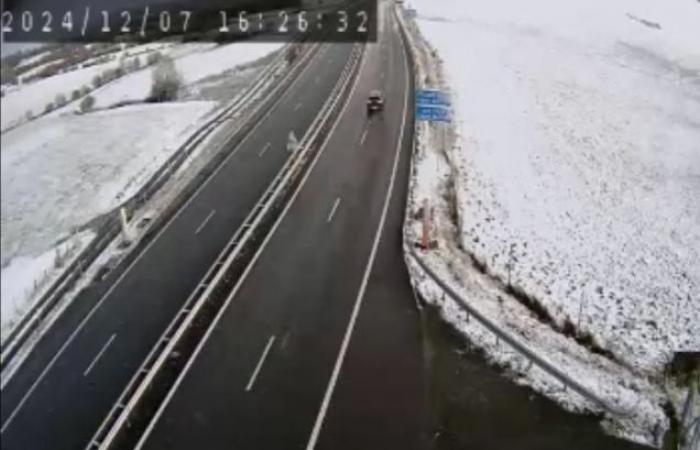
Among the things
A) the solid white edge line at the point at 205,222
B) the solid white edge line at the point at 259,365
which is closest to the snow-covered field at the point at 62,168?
the solid white edge line at the point at 259,365

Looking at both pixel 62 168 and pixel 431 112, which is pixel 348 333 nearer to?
pixel 62 168

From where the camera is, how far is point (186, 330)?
1531cm

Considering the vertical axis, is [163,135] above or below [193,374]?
above

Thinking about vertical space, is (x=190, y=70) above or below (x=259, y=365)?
above

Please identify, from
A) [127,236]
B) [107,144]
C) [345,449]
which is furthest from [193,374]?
[107,144]

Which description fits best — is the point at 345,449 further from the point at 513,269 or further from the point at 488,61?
the point at 488,61

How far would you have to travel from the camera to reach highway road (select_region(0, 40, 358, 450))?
232 inches

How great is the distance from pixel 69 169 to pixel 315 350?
1046cm

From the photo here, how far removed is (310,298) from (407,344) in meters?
2.71

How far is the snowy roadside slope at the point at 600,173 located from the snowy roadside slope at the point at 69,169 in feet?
36.1

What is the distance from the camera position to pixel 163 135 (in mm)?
8000

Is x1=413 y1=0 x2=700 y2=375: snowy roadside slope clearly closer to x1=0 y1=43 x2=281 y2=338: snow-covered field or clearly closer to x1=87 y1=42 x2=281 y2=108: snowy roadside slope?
x1=87 y1=42 x2=281 y2=108: snowy roadside slope

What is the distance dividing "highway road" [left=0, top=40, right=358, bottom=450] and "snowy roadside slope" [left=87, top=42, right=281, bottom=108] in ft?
5.65

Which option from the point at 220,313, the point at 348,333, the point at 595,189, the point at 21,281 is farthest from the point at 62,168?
the point at 595,189
